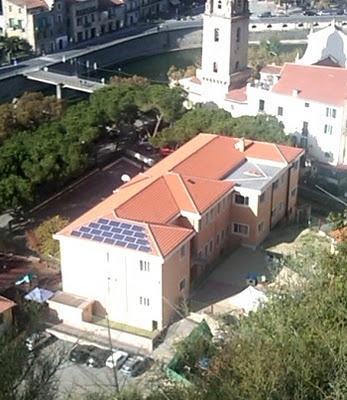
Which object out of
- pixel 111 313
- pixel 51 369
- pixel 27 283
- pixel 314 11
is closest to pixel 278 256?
pixel 111 313

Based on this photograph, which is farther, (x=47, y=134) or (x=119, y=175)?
(x=119, y=175)

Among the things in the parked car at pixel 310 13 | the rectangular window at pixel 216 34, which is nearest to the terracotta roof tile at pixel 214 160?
the rectangular window at pixel 216 34

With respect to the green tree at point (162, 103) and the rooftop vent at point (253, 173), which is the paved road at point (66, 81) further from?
the rooftop vent at point (253, 173)

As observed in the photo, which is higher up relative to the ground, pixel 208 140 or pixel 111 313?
pixel 208 140

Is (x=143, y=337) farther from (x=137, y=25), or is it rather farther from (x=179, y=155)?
(x=137, y=25)

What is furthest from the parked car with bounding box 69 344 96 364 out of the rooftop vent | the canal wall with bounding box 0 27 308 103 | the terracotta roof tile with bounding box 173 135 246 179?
the canal wall with bounding box 0 27 308 103

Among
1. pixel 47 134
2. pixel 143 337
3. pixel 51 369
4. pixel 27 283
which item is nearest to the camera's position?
pixel 51 369

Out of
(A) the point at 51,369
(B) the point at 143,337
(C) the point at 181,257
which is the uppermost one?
(A) the point at 51,369

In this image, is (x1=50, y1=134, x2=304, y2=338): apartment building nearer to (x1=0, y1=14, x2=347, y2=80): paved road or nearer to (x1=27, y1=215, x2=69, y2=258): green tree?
(x1=27, y1=215, x2=69, y2=258): green tree
